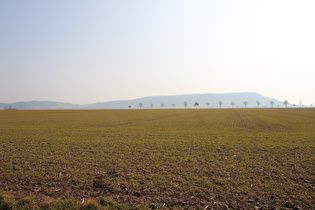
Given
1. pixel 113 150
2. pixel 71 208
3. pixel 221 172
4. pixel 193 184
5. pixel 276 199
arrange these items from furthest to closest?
pixel 113 150, pixel 221 172, pixel 193 184, pixel 276 199, pixel 71 208

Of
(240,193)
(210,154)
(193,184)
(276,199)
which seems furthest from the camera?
(210,154)

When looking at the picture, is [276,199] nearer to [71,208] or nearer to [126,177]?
[126,177]

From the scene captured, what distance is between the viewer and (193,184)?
9.34 m

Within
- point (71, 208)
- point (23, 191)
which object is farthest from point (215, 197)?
point (23, 191)

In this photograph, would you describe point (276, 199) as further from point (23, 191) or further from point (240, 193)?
point (23, 191)

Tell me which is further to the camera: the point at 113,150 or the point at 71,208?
the point at 113,150

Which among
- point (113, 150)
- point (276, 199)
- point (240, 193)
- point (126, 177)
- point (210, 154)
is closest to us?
point (276, 199)

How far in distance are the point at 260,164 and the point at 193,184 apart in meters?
5.61

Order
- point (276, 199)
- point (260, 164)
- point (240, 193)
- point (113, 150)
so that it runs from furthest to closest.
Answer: point (113, 150) → point (260, 164) → point (240, 193) → point (276, 199)

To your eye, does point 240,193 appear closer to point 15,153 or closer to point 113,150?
point 113,150

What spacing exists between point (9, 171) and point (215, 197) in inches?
432

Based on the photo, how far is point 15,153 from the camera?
15.5 metres

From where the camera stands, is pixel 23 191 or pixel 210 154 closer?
pixel 23 191

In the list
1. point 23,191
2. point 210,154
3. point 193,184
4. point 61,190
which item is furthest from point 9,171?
point 210,154
